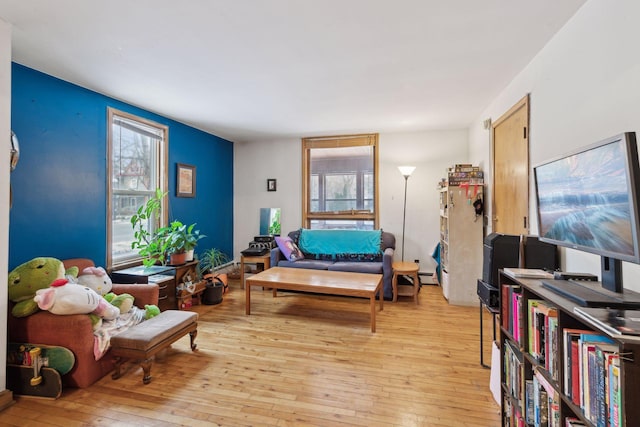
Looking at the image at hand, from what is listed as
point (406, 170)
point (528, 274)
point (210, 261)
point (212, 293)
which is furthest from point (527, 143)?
point (210, 261)

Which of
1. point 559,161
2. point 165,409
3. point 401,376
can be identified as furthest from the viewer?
point 401,376

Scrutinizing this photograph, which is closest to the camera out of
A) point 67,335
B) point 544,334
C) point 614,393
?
point 614,393

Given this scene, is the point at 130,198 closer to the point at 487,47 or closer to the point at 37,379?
the point at 37,379

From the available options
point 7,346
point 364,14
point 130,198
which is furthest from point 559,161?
point 130,198

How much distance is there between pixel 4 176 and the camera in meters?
1.85

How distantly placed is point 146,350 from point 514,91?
374 cm

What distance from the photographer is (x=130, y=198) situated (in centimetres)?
347

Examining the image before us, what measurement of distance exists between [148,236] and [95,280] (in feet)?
4.04

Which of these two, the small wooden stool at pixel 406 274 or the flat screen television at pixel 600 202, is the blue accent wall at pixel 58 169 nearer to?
the small wooden stool at pixel 406 274

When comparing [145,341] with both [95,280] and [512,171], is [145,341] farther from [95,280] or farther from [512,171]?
[512,171]

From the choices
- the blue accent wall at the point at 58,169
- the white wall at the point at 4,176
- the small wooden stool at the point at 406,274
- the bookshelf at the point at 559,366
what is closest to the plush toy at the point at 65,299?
the white wall at the point at 4,176

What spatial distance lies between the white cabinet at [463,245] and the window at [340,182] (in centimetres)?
141

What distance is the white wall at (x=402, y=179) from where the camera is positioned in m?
4.59

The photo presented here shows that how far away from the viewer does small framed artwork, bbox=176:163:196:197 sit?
4078mm
